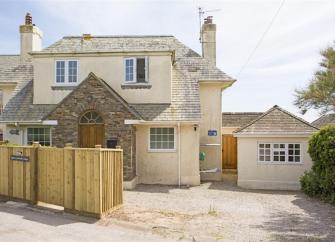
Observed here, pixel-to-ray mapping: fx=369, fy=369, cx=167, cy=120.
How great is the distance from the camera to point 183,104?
18.5 m

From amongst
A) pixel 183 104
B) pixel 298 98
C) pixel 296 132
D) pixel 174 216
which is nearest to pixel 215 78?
pixel 183 104

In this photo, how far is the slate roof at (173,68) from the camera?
59.5 ft

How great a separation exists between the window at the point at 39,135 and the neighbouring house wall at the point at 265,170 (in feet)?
31.9

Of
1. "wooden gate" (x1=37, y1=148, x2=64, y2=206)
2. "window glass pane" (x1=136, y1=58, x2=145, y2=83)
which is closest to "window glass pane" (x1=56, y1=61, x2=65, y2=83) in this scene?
"window glass pane" (x1=136, y1=58, x2=145, y2=83)

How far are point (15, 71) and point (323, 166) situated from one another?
694 inches

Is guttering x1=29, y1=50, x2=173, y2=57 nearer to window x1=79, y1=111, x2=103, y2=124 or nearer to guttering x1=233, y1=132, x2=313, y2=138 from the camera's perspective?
window x1=79, y1=111, x2=103, y2=124

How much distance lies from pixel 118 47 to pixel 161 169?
7028mm

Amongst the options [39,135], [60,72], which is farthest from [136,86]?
[39,135]

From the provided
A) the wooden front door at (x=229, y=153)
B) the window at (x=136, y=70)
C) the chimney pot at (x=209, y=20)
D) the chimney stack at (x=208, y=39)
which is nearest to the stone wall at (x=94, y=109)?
the window at (x=136, y=70)

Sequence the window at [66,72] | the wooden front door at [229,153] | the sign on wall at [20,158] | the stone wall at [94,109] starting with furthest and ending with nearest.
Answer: the wooden front door at [229,153]
the window at [66,72]
the stone wall at [94,109]
the sign on wall at [20,158]

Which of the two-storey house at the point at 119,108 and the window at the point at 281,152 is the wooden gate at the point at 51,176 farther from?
the window at the point at 281,152

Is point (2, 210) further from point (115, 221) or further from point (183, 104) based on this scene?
point (183, 104)

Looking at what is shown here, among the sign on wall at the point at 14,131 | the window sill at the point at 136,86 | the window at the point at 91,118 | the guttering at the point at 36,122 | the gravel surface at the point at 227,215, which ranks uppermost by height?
the window sill at the point at 136,86

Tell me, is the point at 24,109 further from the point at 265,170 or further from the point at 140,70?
the point at 265,170
